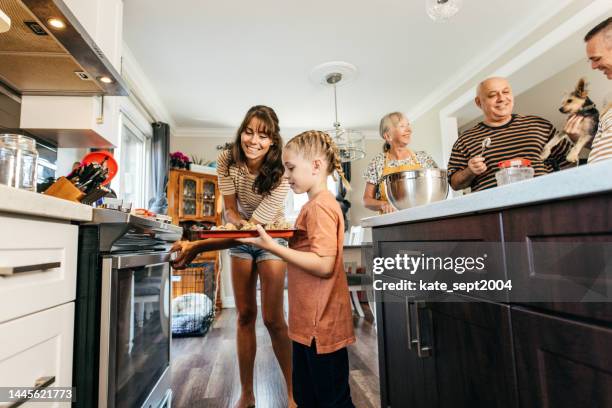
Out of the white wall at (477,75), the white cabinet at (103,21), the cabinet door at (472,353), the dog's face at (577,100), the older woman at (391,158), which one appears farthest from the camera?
the dog's face at (577,100)

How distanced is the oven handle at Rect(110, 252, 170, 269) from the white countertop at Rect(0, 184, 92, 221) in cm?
15

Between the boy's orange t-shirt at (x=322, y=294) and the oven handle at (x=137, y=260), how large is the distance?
507 mm

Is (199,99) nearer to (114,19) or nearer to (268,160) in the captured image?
(114,19)

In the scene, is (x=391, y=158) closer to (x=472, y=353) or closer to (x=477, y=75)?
(x=472, y=353)

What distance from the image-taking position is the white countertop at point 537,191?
45cm

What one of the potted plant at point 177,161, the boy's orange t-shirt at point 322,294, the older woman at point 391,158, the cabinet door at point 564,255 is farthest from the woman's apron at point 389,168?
the potted plant at point 177,161

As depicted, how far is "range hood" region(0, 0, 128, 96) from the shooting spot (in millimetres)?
1130

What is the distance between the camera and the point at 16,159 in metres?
0.92

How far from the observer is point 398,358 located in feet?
3.51

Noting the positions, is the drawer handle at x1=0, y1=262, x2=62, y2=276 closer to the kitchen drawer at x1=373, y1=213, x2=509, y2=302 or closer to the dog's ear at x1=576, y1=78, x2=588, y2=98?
the kitchen drawer at x1=373, y1=213, x2=509, y2=302

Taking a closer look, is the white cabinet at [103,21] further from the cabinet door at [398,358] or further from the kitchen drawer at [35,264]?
the cabinet door at [398,358]

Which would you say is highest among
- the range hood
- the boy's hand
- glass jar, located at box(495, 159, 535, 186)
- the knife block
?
the range hood

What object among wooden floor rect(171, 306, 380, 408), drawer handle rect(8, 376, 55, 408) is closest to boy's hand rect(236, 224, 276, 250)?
drawer handle rect(8, 376, 55, 408)

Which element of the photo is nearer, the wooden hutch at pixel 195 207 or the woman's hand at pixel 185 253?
the woman's hand at pixel 185 253
